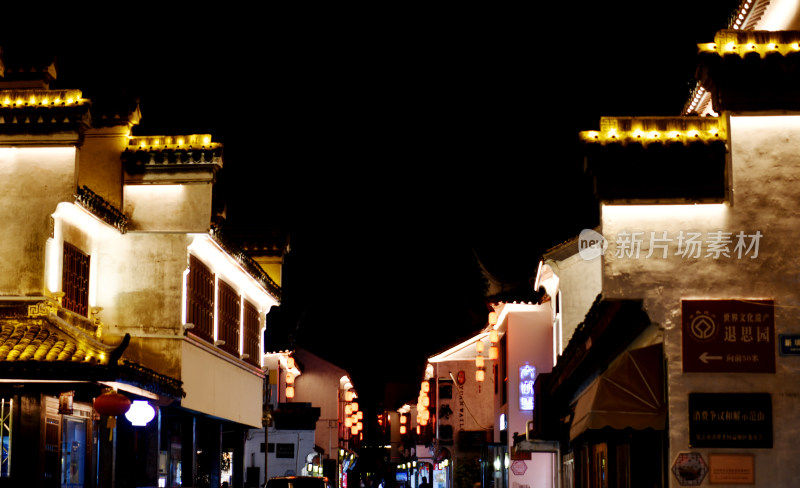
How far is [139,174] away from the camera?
25.7 meters

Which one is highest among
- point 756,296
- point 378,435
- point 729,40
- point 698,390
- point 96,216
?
point 729,40

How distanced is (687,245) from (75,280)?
14751mm

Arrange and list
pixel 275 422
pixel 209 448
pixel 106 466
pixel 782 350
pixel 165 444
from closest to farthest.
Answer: pixel 782 350 → pixel 106 466 → pixel 165 444 → pixel 209 448 → pixel 275 422

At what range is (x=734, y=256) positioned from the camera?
16109 millimetres

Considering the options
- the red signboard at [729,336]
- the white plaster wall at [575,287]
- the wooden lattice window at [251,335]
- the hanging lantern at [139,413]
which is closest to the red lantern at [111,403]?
the hanging lantern at [139,413]

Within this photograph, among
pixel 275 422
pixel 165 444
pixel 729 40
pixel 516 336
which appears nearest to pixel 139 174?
pixel 165 444

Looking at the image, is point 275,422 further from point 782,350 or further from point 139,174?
point 782,350

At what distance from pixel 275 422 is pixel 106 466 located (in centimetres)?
3397

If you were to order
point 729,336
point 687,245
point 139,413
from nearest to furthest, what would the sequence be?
point 729,336
point 687,245
point 139,413

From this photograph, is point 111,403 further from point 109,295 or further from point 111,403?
point 109,295

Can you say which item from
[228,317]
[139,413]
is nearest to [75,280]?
[139,413]

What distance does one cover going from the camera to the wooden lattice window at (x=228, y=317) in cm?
2973

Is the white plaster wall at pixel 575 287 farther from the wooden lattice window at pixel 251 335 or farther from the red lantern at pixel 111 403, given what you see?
the red lantern at pixel 111 403

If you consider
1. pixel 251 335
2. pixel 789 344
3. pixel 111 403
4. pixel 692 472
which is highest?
pixel 251 335
